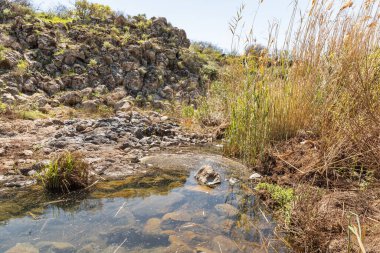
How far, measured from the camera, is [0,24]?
10.3 metres

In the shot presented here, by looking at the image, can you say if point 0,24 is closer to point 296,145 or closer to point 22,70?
point 22,70

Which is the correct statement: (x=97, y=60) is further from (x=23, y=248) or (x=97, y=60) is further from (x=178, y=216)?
(x=23, y=248)

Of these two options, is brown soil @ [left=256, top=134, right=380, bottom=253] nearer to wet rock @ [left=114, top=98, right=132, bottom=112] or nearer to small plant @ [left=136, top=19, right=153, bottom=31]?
wet rock @ [left=114, top=98, right=132, bottom=112]

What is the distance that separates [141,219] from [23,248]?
78 cm

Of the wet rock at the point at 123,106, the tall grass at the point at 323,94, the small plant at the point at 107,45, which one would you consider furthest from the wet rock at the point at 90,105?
the tall grass at the point at 323,94

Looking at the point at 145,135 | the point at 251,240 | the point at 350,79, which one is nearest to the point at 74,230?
the point at 251,240

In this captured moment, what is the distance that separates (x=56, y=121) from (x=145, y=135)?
6.61 ft

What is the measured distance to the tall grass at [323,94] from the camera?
2256mm

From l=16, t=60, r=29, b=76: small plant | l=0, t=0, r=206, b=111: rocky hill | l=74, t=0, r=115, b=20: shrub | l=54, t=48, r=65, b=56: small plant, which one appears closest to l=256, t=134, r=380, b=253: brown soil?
l=0, t=0, r=206, b=111: rocky hill

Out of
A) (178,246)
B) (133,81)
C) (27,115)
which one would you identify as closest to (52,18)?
(133,81)

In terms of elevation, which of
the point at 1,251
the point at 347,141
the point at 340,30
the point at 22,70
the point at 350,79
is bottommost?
the point at 1,251

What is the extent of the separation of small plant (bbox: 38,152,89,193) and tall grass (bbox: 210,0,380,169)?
5.83 feet

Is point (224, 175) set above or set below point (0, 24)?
below

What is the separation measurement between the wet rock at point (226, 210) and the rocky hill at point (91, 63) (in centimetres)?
664
